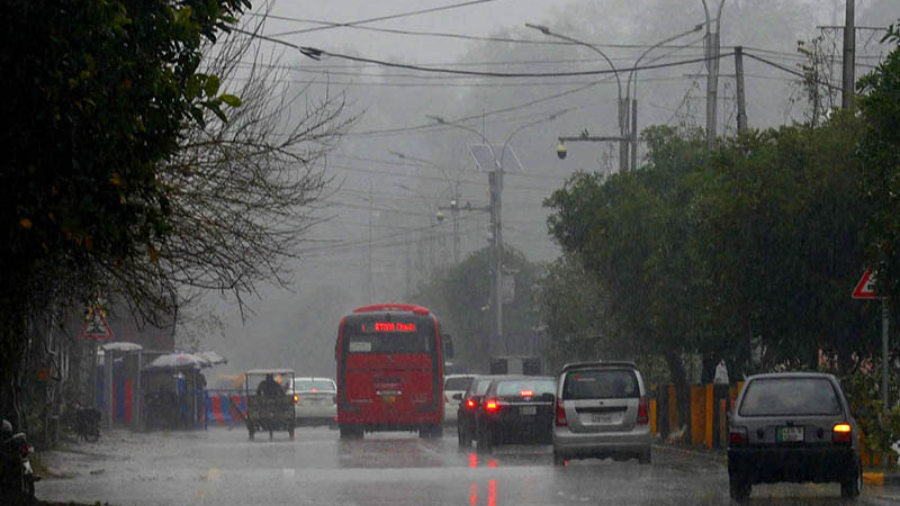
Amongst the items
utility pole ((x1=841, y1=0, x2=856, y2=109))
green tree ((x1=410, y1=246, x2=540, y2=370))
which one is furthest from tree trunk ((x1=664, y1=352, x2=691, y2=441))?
green tree ((x1=410, y1=246, x2=540, y2=370))

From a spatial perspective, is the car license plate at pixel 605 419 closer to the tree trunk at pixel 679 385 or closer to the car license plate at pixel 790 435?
the car license plate at pixel 790 435

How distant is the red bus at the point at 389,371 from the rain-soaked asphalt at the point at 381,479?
20.0ft

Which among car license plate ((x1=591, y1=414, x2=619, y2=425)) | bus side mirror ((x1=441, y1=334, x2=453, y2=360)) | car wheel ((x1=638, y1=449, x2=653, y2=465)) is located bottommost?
car wheel ((x1=638, y1=449, x2=653, y2=465))

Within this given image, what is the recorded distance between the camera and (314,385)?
183 ft

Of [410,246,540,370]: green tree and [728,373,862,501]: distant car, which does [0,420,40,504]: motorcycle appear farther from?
[410,246,540,370]: green tree

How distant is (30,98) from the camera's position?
1065 cm

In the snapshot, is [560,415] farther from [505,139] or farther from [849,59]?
[505,139]

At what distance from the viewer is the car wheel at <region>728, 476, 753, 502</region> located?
1970 centimetres

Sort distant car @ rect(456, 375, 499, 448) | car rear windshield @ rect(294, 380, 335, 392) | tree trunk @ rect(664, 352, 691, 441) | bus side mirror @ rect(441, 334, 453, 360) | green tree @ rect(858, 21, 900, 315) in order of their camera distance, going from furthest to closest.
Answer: car rear windshield @ rect(294, 380, 335, 392) < bus side mirror @ rect(441, 334, 453, 360) < tree trunk @ rect(664, 352, 691, 441) < distant car @ rect(456, 375, 499, 448) < green tree @ rect(858, 21, 900, 315)

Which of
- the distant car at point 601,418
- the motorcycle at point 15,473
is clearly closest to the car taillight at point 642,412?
the distant car at point 601,418

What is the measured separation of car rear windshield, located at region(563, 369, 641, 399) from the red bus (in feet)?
50.3

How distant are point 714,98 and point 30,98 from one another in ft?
87.6

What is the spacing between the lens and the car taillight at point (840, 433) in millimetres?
19391

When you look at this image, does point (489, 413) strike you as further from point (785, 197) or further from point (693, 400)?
point (785, 197)
